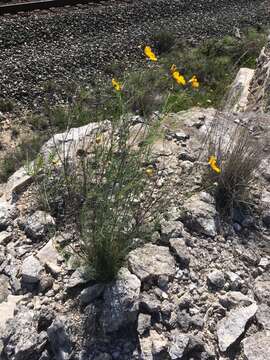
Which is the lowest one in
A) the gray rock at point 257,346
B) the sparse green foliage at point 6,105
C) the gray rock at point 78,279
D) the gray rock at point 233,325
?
the sparse green foliage at point 6,105

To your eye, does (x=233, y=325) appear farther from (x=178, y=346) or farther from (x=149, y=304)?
(x=149, y=304)

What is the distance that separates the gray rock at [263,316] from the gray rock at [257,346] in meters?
0.07

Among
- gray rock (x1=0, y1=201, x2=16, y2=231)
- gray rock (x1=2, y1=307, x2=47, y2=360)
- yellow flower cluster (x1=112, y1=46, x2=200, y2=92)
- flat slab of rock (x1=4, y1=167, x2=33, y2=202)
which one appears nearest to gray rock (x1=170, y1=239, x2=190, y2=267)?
gray rock (x1=2, y1=307, x2=47, y2=360)

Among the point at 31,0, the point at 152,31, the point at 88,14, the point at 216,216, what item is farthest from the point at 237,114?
the point at 31,0

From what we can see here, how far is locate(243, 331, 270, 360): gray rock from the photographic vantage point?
2.78 metres

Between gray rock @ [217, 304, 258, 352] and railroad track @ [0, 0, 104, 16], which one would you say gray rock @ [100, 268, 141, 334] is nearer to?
gray rock @ [217, 304, 258, 352]

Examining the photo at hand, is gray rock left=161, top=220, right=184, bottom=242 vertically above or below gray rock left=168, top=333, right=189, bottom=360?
above

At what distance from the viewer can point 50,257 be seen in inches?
132

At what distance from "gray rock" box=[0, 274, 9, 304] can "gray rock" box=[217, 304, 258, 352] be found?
1723 millimetres

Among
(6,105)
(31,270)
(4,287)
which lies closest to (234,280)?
(31,270)

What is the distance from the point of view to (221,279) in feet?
10.7

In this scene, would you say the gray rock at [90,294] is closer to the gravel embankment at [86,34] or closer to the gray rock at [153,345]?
the gray rock at [153,345]

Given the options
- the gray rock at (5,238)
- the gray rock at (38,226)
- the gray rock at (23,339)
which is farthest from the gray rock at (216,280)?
the gray rock at (5,238)

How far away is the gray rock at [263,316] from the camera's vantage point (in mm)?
3008
